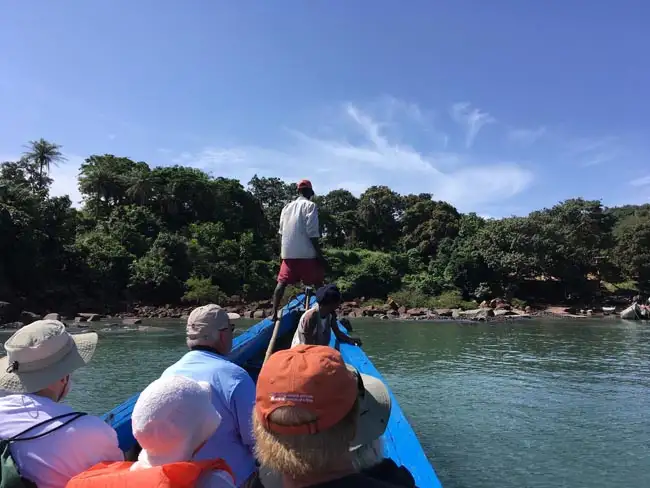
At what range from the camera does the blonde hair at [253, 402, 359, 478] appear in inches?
51.2

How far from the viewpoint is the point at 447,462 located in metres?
5.62

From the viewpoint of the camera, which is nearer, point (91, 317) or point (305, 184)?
point (305, 184)

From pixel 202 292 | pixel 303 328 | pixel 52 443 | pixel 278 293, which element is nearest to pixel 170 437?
pixel 52 443

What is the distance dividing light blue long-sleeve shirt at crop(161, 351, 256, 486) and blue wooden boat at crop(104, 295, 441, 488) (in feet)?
2.71

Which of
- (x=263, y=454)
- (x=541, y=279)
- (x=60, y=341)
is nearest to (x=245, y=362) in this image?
(x=60, y=341)

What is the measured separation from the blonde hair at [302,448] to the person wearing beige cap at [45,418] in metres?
0.92

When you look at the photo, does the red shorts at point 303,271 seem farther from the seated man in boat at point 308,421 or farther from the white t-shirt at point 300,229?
the seated man in boat at point 308,421

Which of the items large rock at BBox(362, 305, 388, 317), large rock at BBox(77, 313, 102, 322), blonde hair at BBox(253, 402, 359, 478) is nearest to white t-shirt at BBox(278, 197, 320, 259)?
blonde hair at BBox(253, 402, 359, 478)

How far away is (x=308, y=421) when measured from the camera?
51.3 inches

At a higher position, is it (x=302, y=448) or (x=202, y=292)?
(x=302, y=448)

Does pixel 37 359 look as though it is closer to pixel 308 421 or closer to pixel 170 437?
pixel 170 437

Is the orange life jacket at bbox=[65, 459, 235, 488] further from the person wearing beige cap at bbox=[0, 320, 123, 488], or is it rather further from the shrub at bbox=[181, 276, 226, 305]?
the shrub at bbox=[181, 276, 226, 305]

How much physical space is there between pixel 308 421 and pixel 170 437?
52 cm

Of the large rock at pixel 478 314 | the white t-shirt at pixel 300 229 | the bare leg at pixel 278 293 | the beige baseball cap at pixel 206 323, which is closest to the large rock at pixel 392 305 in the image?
the large rock at pixel 478 314
